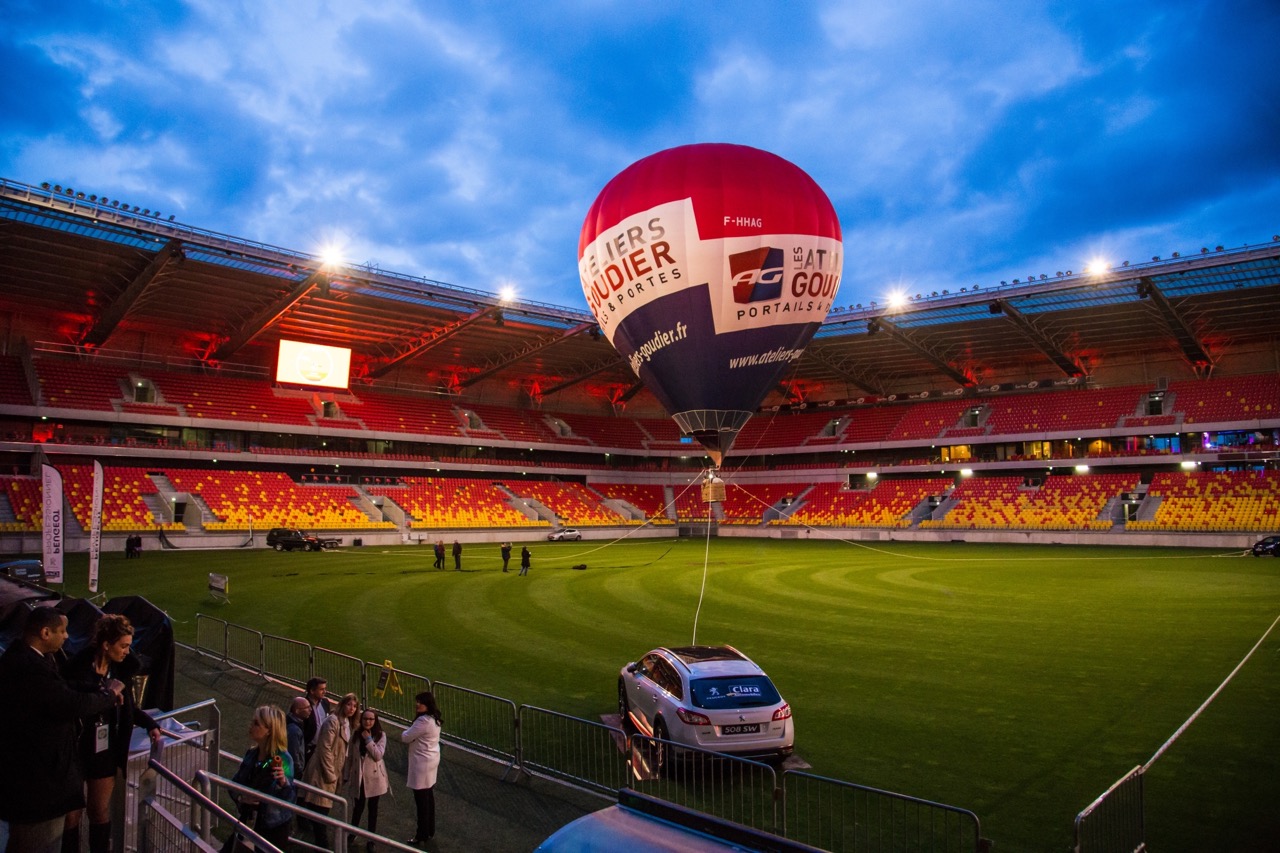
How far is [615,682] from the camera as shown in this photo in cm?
1385

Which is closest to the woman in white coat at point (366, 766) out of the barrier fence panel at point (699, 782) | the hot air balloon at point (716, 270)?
the barrier fence panel at point (699, 782)

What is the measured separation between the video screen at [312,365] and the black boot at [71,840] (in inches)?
1993

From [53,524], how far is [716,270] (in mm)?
16964

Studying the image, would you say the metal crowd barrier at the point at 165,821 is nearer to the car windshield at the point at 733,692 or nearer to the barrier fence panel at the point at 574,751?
the barrier fence panel at the point at 574,751

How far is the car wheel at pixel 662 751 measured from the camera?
8.87m

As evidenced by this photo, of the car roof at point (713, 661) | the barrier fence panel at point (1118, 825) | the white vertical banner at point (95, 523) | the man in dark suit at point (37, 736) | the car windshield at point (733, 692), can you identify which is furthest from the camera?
the white vertical banner at point (95, 523)

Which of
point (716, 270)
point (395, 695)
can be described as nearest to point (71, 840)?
point (395, 695)

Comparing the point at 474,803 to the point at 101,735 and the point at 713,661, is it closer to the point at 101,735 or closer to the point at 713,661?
the point at 713,661

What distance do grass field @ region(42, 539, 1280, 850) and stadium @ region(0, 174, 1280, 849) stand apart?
106 millimetres

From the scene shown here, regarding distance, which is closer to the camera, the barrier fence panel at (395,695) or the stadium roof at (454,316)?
the barrier fence panel at (395,695)

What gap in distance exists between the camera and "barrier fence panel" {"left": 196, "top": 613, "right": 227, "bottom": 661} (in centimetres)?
1591

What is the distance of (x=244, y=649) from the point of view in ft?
50.6

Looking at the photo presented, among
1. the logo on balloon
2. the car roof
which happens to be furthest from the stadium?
the logo on balloon

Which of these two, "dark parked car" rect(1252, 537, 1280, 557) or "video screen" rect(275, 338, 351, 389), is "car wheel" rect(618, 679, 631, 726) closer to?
"dark parked car" rect(1252, 537, 1280, 557)
